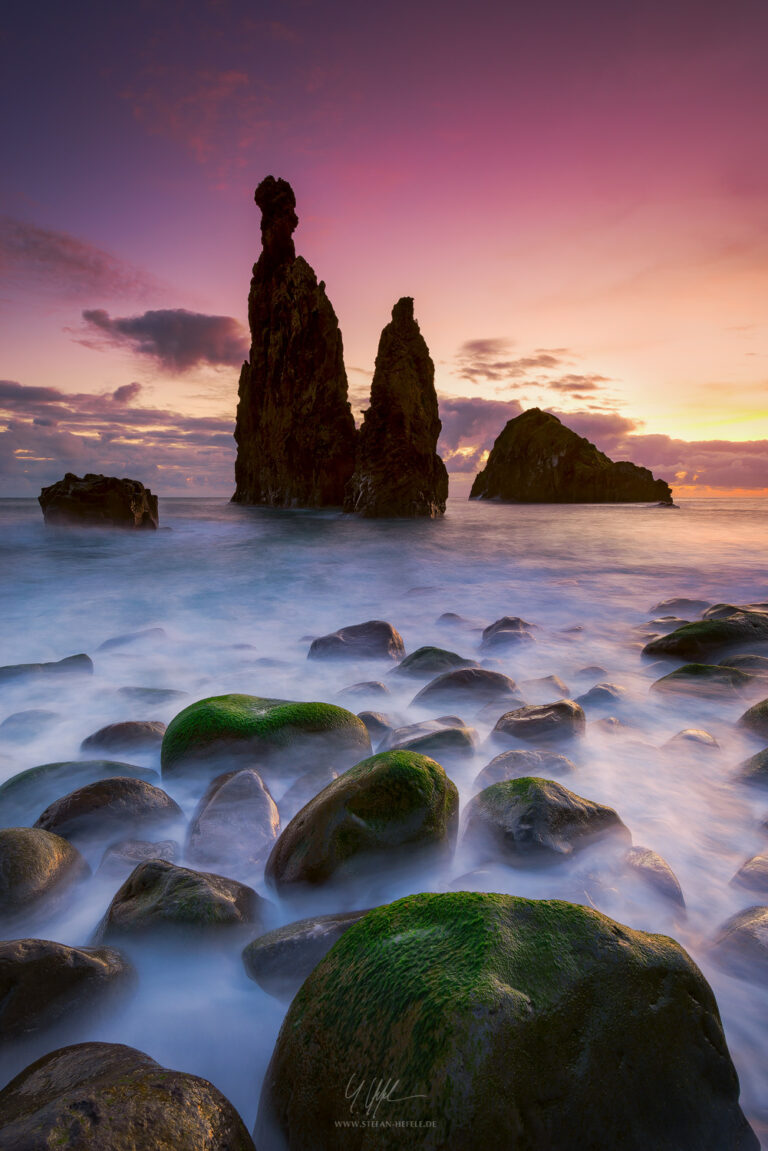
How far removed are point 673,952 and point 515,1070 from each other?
21.4 inches

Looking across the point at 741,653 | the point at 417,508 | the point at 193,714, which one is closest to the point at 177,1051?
the point at 193,714

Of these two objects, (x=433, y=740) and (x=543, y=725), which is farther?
(x=543, y=725)

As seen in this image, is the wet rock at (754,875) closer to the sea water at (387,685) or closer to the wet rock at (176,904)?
the sea water at (387,685)

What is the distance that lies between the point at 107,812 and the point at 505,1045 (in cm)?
212

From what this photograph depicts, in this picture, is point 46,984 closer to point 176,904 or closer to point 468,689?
point 176,904

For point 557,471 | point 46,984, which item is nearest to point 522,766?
point 46,984

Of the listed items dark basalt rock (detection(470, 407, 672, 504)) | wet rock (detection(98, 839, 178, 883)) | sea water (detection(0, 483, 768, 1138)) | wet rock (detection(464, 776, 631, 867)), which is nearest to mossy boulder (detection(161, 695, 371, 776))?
sea water (detection(0, 483, 768, 1138))

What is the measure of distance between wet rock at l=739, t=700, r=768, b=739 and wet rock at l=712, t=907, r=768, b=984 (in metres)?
1.92

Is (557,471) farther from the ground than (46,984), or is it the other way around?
(557,471)

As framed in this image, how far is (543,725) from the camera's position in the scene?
11.8ft

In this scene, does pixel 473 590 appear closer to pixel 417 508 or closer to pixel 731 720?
pixel 731 720

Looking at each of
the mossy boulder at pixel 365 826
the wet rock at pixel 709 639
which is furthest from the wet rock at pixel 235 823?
the wet rock at pixel 709 639

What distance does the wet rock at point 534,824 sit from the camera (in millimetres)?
2291

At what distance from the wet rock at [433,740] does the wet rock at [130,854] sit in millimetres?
1267
